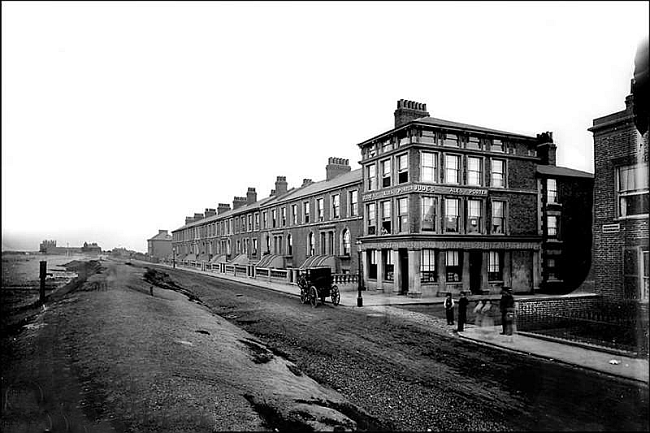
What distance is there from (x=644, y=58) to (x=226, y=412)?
13.3 feet

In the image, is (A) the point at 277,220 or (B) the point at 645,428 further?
(A) the point at 277,220

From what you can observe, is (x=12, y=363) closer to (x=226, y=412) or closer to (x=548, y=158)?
(x=226, y=412)

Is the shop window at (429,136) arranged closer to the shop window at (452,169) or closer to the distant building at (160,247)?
the shop window at (452,169)

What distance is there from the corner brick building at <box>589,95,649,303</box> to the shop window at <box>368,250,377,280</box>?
1960cm

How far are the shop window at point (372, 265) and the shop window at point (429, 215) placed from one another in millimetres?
17575

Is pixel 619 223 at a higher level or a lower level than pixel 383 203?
lower

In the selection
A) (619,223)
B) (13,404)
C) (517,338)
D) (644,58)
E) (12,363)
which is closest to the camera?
(644,58)

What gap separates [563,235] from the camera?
333 centimetres

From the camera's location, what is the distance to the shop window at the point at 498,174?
352 centimetres

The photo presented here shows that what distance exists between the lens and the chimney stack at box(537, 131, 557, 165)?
9.72 feet

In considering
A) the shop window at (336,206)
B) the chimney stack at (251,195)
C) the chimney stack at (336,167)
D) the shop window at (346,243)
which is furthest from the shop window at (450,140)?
the chimney stack at (251,195)

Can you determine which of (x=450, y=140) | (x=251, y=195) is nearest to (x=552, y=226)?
(x=450, y=140)

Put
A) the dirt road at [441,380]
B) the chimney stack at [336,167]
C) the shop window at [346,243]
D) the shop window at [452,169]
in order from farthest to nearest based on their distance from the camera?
the chimney stack at [336,167]
the shop window at [346,243]
the shop window at [452,169]
the dirt road at [441,380]

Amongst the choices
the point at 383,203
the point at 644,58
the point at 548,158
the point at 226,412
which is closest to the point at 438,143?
the point at 548,158
